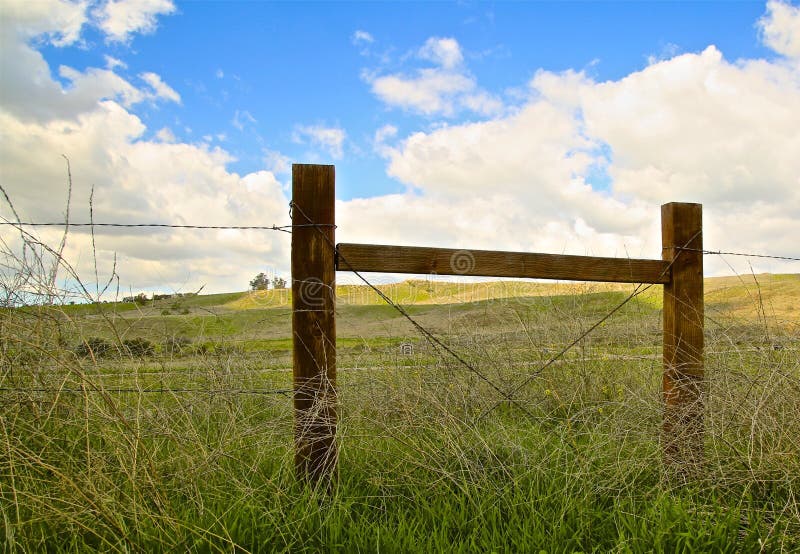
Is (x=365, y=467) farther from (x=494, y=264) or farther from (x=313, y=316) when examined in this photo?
(x=494, y=264)

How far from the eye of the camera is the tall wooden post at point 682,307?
4004mm

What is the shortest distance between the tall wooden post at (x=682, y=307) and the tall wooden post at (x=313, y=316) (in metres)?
2.33

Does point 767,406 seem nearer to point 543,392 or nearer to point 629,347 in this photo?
point 543,392

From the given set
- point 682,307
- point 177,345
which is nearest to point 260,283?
point 177,345

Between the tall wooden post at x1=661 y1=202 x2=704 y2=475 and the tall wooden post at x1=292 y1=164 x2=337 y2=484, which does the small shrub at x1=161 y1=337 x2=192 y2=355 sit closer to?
the tall wooden post at x1=292 y1=164 x2=337 y2=484

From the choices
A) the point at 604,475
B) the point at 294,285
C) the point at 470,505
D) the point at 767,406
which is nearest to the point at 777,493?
the point at 767,406

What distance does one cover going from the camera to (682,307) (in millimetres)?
4160

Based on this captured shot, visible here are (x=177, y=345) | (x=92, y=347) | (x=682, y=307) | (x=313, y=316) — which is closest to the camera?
(x=313, y=316)

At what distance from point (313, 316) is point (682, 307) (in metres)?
2.71

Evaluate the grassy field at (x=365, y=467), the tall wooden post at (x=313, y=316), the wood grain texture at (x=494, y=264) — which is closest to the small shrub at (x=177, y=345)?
the grassy field at (x=365, y=467)

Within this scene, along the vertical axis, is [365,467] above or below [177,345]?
below

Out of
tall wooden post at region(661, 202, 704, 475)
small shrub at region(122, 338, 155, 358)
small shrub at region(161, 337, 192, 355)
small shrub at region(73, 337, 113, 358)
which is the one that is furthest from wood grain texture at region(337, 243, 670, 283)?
small shrub at region(161, 337, 192, 355)

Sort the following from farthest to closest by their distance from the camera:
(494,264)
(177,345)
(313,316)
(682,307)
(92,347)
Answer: (177,345) < (682,307) < (92,347) < (494,264) < (313,316)

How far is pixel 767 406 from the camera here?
347 centimetres
